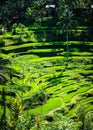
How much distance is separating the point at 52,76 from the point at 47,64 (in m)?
5.79

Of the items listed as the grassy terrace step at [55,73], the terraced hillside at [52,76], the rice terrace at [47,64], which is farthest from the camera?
the grassy terrace step at [55,73]

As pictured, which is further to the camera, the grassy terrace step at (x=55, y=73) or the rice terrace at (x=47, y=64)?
the grassy terrace step at (x=55, y=73)

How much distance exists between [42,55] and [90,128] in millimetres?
43280

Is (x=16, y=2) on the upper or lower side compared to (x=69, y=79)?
upper

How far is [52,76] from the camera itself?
3132 inches

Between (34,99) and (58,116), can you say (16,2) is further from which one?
(58,116)

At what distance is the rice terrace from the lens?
51844mm

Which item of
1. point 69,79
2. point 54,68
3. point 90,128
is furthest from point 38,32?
point 90,128

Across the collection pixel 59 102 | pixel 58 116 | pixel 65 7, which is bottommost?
pixel 59 102

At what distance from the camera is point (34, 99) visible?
64.5m

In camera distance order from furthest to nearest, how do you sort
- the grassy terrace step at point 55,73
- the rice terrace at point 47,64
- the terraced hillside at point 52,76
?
the grassy terrace step at point 55,73
the terraced hillside at point 52,76
the rice terrace at point 47,64

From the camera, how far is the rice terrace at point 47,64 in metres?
51.8

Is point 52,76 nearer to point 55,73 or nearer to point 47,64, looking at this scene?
point 55,73

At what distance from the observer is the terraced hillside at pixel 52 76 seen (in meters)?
64.2
